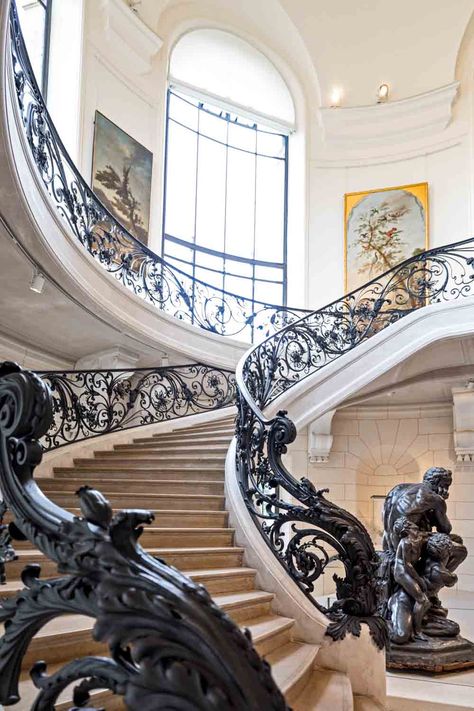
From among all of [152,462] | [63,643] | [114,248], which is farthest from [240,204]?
[63,643]

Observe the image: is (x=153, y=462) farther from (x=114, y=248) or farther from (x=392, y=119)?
(x=392, y=119)

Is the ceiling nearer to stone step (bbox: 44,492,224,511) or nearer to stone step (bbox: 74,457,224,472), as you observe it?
stone step (bbox: 74,457,224,472)

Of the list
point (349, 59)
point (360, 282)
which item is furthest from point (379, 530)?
point (349, 59)

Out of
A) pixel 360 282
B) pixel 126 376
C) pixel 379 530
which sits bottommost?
pixel 379 530

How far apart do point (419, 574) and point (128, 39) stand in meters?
9.85

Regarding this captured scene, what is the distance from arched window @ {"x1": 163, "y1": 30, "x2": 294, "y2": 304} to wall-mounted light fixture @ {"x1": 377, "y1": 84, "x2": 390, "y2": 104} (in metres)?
1.84

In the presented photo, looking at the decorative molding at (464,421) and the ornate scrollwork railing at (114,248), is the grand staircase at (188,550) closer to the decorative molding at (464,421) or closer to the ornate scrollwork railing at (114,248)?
the ornate scrollwork railing at (114,248)

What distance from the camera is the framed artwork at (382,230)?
1255 cm

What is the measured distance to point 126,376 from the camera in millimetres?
9391

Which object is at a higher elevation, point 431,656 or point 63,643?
point 63,643

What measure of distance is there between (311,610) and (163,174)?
9.53 metres

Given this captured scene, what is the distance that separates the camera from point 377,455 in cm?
1123

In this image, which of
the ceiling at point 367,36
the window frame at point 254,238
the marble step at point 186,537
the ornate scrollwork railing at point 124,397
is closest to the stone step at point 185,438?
the ornate scrollwork railing at point 124,397

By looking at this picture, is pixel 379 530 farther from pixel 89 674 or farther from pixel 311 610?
pixel 89 674
